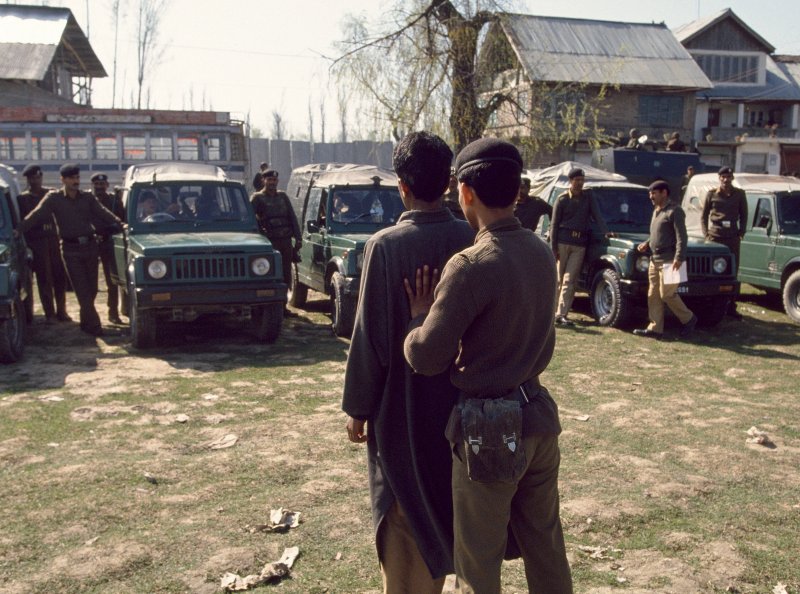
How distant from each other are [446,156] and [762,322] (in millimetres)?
9181

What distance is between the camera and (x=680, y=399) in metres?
6.91

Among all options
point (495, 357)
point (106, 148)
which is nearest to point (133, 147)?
point (106, 148)

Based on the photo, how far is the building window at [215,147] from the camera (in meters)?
20.5

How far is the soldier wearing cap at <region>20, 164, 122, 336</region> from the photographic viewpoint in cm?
952

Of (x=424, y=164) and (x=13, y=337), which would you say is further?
(x=13, y=337)

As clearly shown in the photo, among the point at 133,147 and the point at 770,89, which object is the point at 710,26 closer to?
the point at 770,89

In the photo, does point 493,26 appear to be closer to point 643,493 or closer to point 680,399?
point 680,399

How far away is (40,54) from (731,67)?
116ft

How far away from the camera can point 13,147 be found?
19.7 m

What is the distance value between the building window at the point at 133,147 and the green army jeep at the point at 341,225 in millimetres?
9684

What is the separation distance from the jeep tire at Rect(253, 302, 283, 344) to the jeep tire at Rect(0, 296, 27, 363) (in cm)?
238

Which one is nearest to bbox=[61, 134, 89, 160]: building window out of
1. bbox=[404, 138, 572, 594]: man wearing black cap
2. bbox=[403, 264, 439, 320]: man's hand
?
bbox=[403, 264, 439, 320]: man's hand

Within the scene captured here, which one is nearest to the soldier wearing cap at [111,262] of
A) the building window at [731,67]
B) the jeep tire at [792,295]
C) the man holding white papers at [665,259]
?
the man holding white papers at [665,259]

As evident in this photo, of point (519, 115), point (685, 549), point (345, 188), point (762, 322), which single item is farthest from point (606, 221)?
point (519, 115)
